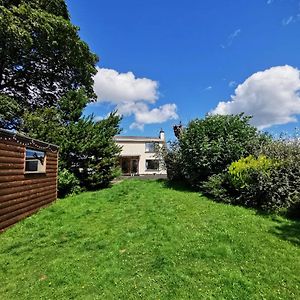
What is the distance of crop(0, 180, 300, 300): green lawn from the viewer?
379 centimetres

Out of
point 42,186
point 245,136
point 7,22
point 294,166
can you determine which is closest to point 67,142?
point 42,186

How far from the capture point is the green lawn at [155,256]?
3.79 meters

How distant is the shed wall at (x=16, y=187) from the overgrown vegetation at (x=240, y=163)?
→ 249 inches

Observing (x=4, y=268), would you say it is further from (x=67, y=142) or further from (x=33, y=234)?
(x=67, y=142)

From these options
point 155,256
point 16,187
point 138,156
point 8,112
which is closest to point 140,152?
point 138,156

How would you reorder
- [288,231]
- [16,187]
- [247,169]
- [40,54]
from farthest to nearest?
[40,54] → [247,169] → [16,187] → [288,231]

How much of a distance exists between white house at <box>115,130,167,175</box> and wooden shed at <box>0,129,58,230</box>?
23.7 meters

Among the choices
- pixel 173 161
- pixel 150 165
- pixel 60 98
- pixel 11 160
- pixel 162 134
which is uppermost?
pixel 162 134

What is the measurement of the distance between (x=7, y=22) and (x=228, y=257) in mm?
15519

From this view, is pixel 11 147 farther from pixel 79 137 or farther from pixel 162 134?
pixel 162 134

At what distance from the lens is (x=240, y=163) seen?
917 cm

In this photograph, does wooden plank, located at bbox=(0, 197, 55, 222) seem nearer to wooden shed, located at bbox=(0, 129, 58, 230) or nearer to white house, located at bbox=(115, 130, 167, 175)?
wooden shed, located at bbox=(0, 129, 58, 230)

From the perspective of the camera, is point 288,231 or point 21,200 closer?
point 288,231

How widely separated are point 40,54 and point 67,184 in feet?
33.6
